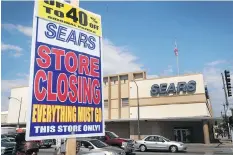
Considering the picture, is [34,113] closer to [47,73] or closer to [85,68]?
[47,73]

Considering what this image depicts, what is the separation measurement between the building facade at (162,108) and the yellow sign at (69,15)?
1313 inches

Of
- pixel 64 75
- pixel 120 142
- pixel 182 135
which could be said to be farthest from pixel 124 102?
pixel 64 75

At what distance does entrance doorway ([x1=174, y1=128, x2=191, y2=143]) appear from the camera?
137 ft

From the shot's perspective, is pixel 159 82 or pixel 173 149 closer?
pixel 173 149

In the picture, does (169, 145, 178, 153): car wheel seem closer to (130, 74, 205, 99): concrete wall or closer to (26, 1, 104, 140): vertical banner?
(130, 74, 205, 99): concrete wall

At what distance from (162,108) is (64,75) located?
38494 millimetres

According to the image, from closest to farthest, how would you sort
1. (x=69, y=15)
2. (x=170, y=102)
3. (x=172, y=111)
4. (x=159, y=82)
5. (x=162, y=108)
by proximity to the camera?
(x=69, y=15), (x=172, y=111), (x=170, y=102), (x=162, y=108), (x=159, y=82)

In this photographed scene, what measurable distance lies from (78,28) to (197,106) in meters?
36.9

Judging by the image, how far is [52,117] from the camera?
12.1 ft

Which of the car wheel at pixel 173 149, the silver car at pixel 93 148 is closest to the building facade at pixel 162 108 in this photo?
the car wheel at pixel 173 149

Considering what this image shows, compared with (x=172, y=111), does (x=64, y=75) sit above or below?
below

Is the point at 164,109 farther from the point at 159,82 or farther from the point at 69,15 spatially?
the point at 69,15

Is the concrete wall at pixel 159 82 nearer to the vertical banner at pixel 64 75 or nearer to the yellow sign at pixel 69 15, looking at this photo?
the yellow sign at pixel 69 15

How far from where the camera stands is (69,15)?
4.23 meters
